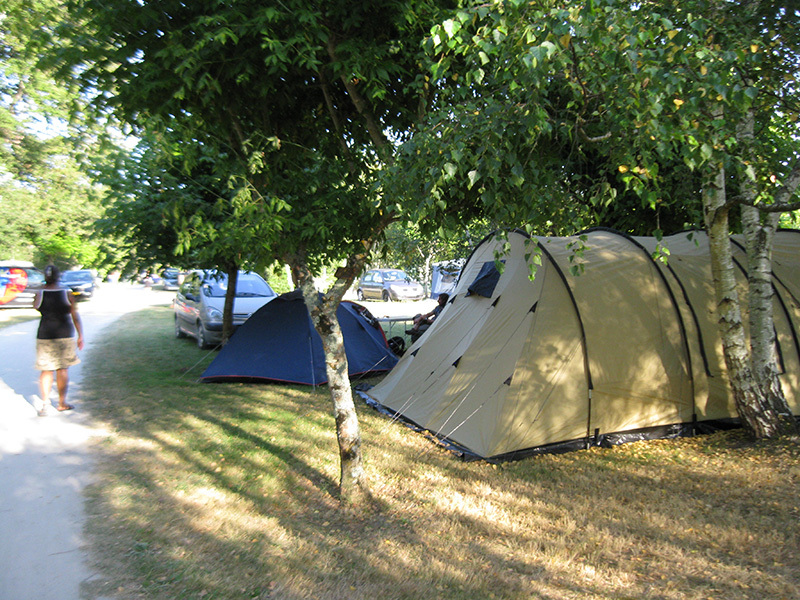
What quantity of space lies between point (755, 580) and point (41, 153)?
78.4 ft

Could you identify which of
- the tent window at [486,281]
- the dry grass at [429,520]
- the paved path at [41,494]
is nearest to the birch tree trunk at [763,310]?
the dry grass at [429,520]

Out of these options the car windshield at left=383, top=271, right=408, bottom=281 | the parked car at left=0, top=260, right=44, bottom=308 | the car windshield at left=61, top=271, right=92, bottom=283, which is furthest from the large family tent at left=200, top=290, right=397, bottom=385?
the car windshield at left=61, top=271, right=92, bottom=283

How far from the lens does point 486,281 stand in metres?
6.84

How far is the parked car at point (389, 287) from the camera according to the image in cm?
2772

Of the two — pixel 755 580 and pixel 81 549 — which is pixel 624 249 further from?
pixel 81 549

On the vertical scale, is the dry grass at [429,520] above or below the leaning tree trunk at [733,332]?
below

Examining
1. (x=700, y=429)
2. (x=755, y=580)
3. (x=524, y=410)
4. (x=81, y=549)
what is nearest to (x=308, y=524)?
(x=81, y=549)

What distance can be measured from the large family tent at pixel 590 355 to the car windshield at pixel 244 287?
23.9 feet

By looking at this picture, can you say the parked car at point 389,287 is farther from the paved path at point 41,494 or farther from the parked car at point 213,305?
the paved path at point 41,494

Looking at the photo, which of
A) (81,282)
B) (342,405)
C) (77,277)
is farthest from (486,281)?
(77,277)

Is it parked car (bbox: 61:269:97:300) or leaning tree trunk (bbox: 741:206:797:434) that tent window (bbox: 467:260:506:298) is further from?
parked car (bbox: 61:269:97:300)

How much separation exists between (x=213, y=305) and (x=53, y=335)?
5058 mm

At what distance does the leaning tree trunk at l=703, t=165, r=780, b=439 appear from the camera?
5711mm

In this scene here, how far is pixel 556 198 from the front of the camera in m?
4.39
